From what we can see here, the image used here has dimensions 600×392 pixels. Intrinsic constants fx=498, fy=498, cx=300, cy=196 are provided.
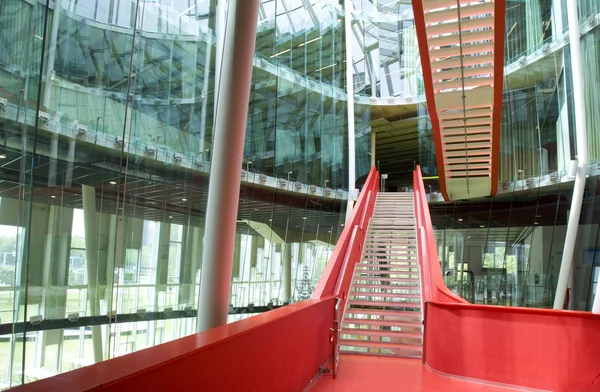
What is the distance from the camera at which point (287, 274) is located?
1442 centimetres

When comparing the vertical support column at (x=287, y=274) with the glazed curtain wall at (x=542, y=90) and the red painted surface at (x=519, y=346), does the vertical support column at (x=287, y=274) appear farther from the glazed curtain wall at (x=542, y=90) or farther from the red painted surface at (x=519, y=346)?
the glazed curtain wall at (x=542, y=90)

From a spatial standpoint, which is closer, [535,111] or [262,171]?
[262,171]

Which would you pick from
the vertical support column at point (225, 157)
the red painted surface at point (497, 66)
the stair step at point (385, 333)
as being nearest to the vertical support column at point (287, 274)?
the stair step at point (385, 333)

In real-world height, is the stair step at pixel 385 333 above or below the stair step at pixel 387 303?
below

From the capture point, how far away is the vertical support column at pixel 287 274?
14.2 metres

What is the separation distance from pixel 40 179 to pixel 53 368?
8.03 feet

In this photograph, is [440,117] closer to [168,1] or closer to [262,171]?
[262,171]

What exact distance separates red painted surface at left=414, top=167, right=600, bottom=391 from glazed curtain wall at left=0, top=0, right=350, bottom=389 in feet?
15.1

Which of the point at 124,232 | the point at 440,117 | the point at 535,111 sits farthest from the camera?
the point at 535,111

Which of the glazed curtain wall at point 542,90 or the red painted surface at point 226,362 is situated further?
the glazed curtain wall at point 542,90

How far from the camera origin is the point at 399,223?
13.5 meters

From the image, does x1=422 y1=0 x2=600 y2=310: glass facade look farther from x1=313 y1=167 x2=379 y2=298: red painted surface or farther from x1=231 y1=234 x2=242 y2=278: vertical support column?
x1=231 y1=234 x2=242 y2=278: vertical support column

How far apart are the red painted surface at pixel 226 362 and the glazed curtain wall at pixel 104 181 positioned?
3210 mm

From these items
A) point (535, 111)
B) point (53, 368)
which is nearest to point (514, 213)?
point (535, 111)
